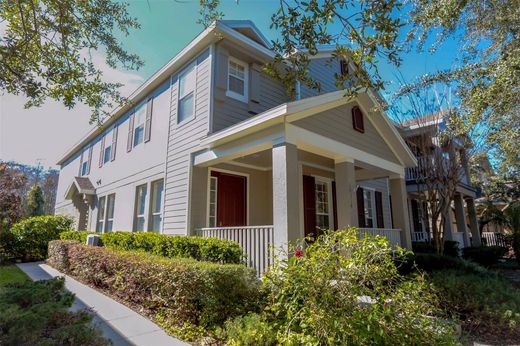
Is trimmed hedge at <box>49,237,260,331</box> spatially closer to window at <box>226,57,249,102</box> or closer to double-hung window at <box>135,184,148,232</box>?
double-hung window at <box>135,184,148,232</box>

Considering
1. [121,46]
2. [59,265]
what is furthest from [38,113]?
[59,265]

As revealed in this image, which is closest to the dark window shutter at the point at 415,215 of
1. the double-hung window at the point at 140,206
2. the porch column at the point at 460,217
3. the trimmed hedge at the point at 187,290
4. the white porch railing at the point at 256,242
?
the porch column at the point at 460,217

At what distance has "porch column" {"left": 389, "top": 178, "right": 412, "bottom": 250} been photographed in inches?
381

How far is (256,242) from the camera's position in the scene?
659 centimetres

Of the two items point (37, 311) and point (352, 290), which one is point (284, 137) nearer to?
point (352, 290)

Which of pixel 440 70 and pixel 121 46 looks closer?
pixel 121 46

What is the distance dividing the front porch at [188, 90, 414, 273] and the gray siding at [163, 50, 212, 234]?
1.42ft

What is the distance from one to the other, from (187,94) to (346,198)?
19.6 feet

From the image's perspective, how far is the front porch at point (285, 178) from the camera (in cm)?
625

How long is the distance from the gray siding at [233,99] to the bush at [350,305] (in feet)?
18.3

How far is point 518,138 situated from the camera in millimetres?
8156

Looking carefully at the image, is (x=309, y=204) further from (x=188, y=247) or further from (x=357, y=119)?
(x=188, y=247)

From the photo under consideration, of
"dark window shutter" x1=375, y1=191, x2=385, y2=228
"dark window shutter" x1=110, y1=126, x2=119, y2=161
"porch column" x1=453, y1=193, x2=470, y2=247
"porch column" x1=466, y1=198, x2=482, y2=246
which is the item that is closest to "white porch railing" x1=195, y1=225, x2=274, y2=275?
"dark window shutter" x1=375, y1=191, x2=385, y2=228

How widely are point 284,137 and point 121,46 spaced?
12.9ft
